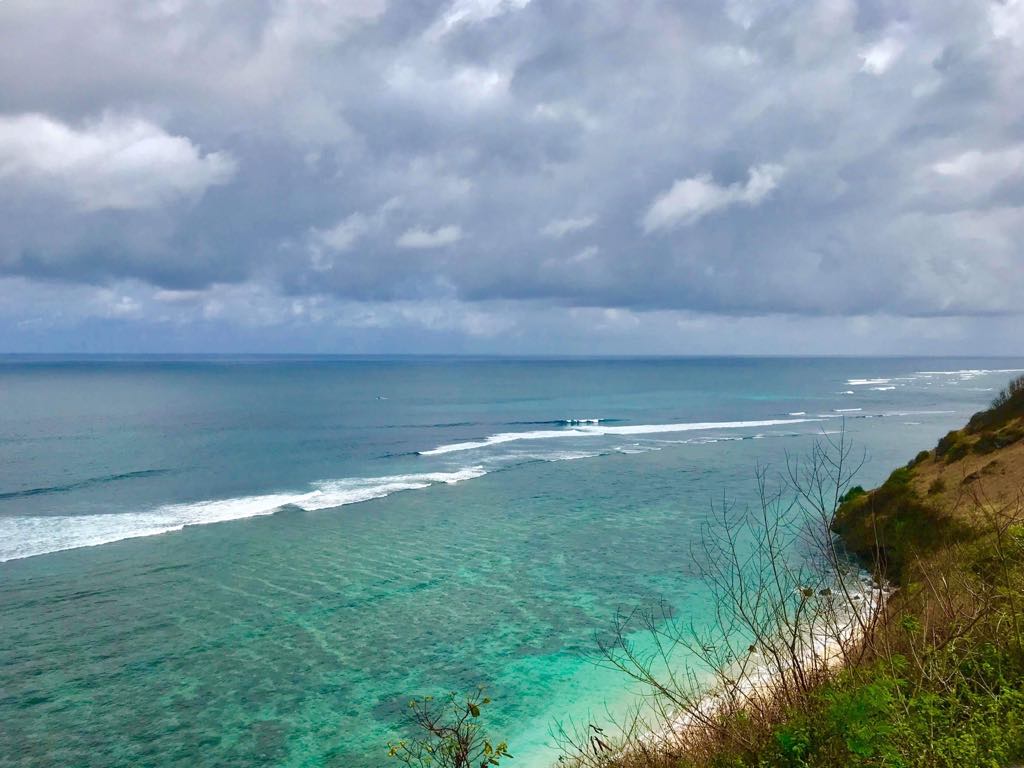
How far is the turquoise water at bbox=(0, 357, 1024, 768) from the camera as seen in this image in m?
17.1

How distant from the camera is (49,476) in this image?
A: 153ft

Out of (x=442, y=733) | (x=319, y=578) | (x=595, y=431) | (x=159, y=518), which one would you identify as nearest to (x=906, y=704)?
(x=442, y=733)

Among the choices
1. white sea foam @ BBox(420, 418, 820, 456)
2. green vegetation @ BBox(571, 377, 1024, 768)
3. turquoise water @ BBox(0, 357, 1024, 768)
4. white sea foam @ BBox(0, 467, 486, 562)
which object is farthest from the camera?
white sea foam @ BBox(420, 418, 820, 456)

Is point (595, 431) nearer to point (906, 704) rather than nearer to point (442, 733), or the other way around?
point (442, 733)

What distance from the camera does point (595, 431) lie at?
2940 inches

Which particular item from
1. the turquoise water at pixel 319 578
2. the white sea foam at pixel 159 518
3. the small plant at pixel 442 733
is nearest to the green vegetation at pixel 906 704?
the small plant at pixel 442 733

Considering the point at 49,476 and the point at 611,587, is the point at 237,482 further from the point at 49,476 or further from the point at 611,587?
the point at 611,587

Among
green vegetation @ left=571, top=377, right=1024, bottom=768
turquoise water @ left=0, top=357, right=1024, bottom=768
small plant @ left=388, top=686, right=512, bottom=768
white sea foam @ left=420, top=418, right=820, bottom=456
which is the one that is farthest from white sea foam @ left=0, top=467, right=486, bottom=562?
green vegetation @ left=571, top=377, right=1024, bottom=768

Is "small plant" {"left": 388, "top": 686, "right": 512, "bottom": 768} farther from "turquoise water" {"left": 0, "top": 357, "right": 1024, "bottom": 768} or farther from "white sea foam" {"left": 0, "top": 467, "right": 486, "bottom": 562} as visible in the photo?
"white sea foam" {"left": 0, "top": 467, "right": 486, "bottom": 562}

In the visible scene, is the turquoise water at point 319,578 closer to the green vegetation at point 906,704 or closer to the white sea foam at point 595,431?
the white sea foam at point 595,431

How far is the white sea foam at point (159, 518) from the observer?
3167cm

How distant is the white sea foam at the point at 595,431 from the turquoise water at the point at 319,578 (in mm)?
793

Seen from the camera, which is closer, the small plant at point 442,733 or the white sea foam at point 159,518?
the small plant at point 442,733

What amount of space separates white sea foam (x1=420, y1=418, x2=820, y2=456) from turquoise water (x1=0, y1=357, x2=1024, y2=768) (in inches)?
31.2
